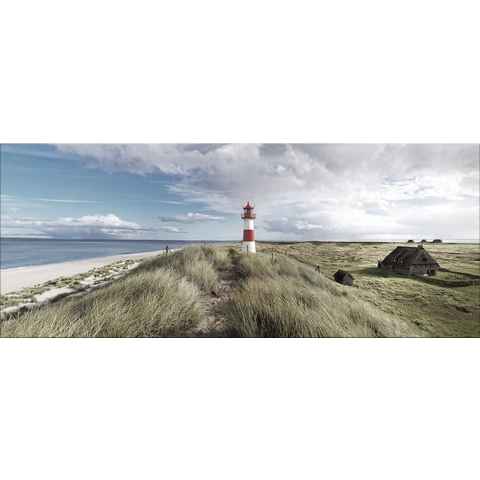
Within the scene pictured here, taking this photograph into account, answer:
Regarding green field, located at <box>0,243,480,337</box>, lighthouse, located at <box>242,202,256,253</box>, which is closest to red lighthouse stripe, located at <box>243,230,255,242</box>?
lighthouse, located at <box>242,202,256,253</box>

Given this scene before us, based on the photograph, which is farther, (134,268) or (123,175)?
(134,268)

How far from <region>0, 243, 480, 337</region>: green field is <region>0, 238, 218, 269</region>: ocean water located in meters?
0.31

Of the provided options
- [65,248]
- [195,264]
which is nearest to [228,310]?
[195,264]

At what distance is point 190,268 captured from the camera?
9.34 ft

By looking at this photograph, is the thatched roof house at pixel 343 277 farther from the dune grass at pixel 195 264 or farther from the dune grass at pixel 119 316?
the dune grass at pixel 119 316

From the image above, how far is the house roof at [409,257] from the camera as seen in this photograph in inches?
101

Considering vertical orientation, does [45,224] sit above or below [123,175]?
below

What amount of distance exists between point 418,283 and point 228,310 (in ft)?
6.72

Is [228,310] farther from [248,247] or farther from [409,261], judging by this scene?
[409,261]

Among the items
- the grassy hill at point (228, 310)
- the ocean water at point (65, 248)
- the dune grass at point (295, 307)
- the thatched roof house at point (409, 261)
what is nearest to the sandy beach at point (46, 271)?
the ocean water at point (65, 248)

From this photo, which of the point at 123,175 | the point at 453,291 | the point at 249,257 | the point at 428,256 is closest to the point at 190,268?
the point at 249,257
